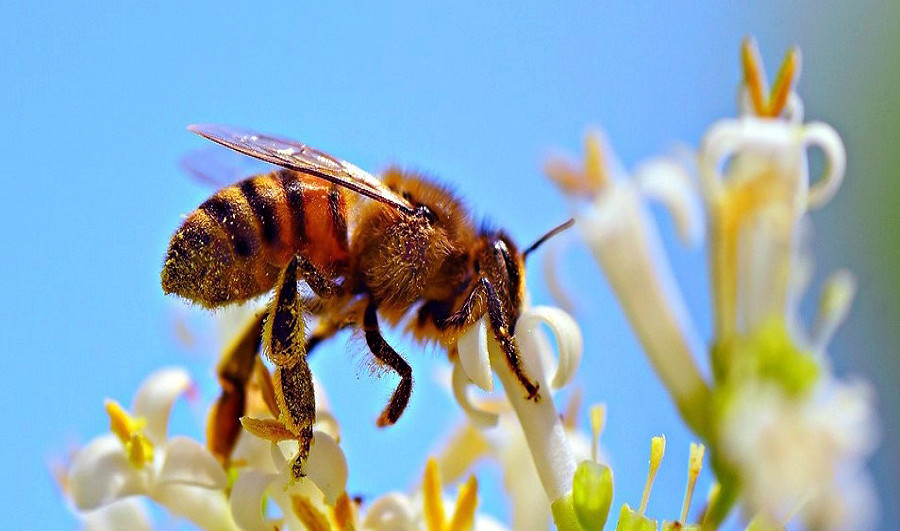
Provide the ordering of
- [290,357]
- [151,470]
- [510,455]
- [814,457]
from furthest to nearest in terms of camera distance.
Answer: [510,455], [151,470], [290,357], [814,457]

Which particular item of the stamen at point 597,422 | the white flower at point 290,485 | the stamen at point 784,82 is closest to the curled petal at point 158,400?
the white flower at point 290,485

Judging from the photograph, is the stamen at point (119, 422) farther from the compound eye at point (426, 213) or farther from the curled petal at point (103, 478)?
the compound eye at point (426, 213)

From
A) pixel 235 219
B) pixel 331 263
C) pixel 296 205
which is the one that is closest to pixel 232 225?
pixel 235 219

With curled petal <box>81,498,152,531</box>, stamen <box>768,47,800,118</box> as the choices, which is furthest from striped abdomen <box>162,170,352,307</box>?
stamen <box>768,47,800,118</box>

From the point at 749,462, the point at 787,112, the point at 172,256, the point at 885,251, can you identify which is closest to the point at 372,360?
the point at 172,256

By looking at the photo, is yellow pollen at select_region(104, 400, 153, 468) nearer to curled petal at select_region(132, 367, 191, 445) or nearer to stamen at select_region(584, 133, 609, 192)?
curled petal at select_region(132, 367, 191, 445)

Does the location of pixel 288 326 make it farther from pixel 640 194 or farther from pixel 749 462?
pixel 640 194

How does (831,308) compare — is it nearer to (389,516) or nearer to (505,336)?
(505,336)
